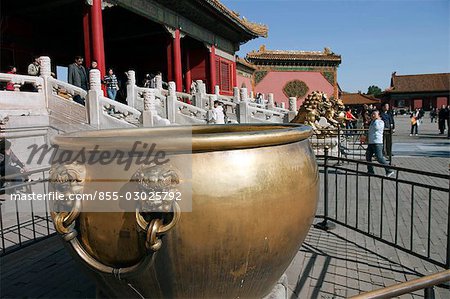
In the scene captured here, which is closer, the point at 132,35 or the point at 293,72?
the point at 132,35

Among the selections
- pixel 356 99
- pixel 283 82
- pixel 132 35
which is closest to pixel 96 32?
pixel 132 35

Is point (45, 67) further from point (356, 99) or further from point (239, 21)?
point (356, 99)

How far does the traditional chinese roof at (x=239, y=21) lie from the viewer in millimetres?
15148

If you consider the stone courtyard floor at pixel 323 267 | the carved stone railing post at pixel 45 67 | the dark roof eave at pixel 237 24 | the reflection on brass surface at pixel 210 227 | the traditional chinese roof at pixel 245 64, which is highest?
the dark roof eave at pixel 237 24

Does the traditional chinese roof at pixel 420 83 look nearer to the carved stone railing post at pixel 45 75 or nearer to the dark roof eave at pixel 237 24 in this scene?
the dark roof eave at pixel 237 24

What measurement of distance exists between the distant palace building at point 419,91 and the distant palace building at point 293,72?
23.5 m

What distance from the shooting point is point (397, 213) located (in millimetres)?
3537

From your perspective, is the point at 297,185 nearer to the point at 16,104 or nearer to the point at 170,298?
the point at 170,298

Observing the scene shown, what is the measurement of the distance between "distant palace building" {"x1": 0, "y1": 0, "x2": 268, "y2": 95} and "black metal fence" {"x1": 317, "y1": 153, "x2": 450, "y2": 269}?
305 inches

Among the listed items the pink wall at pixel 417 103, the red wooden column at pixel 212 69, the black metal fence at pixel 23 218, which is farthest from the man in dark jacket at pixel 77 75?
the pink wall at pixel 417 103

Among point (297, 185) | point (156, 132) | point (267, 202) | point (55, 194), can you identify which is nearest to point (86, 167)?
point (55, 194)

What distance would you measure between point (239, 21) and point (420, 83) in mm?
39583

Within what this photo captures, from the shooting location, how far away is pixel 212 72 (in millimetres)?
17547

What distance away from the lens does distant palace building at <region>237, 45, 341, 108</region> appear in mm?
28625
